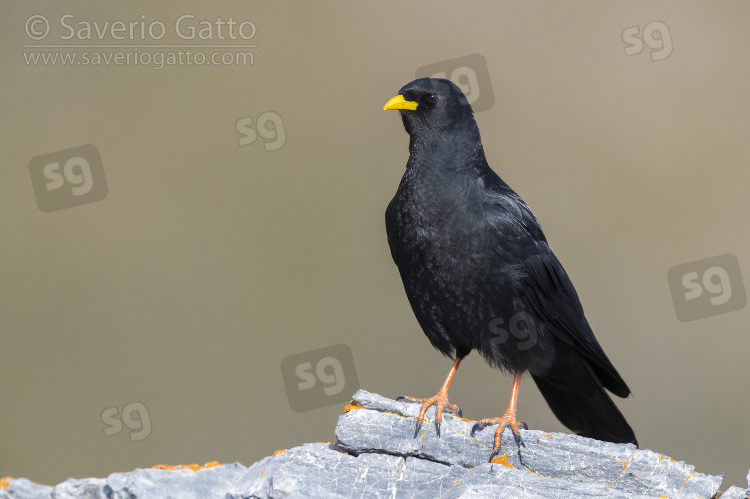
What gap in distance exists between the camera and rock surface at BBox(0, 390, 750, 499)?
17.9 feet

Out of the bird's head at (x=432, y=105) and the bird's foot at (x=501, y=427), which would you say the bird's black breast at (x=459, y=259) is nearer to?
the bird's head at (x=432, y=105)

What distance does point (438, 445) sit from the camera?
5941 mm

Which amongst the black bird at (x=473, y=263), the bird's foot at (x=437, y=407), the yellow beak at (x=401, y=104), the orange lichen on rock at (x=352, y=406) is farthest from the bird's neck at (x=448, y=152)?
the orange lichen on rock at (x=352, y=406)

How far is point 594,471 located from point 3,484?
3727 millimetres

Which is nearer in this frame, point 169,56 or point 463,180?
point 463,180

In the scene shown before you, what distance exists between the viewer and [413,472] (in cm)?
573

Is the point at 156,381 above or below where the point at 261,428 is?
above

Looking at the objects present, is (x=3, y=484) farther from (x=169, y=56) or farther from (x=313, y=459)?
(x=169, y=56)

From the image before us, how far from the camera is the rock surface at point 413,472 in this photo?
17.9ft

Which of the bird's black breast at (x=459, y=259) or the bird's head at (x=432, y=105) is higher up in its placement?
the bird's head at (x=432, y=105)

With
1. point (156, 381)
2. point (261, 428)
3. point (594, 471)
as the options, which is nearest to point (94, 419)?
point (156, 381)

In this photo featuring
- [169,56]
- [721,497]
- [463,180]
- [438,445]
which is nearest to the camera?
[721,497]

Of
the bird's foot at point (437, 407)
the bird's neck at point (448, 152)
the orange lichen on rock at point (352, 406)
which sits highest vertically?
the bird's neck at point (448, 152)

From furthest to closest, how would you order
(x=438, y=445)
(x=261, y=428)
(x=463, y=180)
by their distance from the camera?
(x=261, y=428)
(x=463, y=180)
(x=438, y=445)
